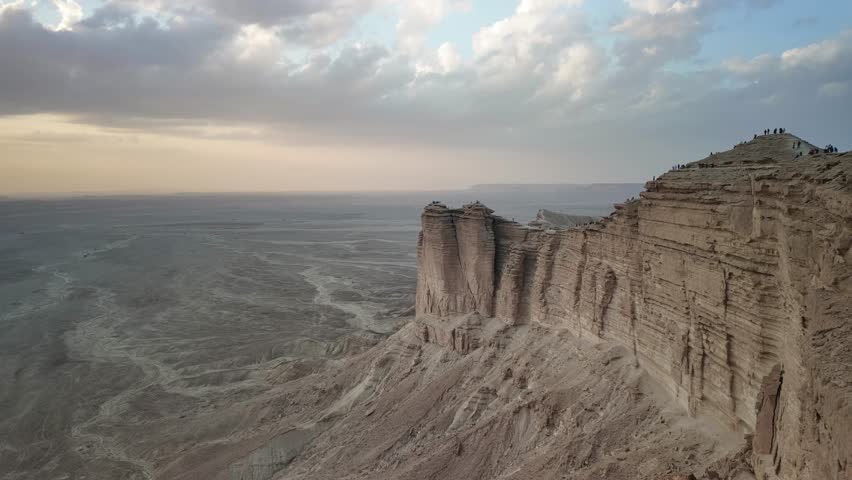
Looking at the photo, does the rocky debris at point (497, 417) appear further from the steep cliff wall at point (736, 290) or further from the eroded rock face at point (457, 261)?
the eroded rock face at point (457, 261)

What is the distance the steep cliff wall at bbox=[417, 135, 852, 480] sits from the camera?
7.22 metres

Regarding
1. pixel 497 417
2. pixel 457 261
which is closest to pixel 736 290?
pixel 497 417

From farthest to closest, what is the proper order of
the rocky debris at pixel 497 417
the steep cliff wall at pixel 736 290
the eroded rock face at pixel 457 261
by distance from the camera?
1. the eroded rock face at pixel 457 261
2. the rocky debris at pixel 497 417
3. the steep cliff wall at pixel 736 290

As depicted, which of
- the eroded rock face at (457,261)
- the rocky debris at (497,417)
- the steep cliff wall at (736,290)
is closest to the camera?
the steep cliff wall at (736,290)

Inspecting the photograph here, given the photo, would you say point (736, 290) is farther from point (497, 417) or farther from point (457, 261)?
point (457, 261)

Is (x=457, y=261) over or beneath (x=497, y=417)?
A: over

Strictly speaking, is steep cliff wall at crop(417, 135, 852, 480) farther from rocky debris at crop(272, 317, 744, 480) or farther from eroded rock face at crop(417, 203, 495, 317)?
eroded rock face at crop(417, 203, 495, 317)

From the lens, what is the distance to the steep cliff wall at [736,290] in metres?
7.22

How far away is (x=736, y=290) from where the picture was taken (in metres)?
11.4

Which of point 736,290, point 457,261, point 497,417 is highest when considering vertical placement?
point 736,290

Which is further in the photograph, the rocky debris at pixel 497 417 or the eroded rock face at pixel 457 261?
the eroded rock face at pixel 457 261

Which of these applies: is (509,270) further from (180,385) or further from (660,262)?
(180,385)

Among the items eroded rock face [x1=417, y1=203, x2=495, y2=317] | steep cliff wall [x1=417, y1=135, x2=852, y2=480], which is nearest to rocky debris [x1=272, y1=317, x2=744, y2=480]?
steep cliff wall [x1=417, y1=135, x2=852, y2=480]

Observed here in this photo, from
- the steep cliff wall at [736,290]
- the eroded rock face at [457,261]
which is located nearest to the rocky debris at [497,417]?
the steep cliff wall at [736,290]
